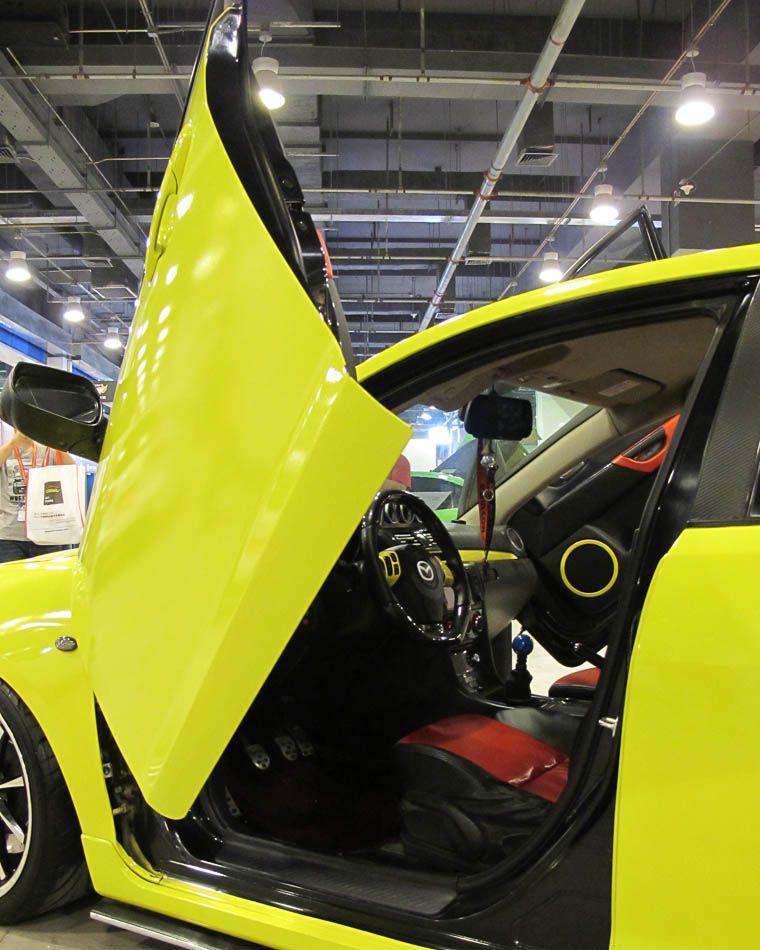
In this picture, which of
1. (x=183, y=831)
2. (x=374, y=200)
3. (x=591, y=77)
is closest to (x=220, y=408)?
(x=183, y=831)

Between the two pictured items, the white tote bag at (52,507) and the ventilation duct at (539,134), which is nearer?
the white tote bag at (52,507)

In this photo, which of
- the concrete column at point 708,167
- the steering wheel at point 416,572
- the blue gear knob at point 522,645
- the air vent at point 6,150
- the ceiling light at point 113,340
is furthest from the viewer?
the ceiling light at point 113,340

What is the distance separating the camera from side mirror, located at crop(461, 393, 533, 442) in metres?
2.02

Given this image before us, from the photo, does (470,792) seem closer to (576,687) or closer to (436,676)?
(436,676)

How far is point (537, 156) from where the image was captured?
7.18 m

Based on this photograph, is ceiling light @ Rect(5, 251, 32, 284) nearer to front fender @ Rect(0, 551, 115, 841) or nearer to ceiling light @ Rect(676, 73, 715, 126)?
ceiling light @ Rect(676, 73, 715, 126)

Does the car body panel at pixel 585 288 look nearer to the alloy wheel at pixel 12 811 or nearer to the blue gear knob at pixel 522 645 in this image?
the alloy wheel at pixel 12 811

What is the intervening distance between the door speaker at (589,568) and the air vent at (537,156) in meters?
5.50

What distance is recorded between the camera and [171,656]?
126 centimetres

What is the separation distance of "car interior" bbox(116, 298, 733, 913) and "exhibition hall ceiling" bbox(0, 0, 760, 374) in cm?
470

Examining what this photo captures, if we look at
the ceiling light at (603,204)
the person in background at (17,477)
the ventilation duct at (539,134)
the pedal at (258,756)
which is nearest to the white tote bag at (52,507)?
the person in background at (17,477)

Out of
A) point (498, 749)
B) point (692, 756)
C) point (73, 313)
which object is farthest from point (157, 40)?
point (73, 313)

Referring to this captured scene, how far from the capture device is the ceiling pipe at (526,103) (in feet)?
16.9

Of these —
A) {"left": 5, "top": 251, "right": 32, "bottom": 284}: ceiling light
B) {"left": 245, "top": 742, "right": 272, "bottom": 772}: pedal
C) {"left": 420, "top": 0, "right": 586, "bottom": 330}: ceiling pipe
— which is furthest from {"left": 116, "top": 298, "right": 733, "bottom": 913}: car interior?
{"left": 5, "top": 251, "right": 32, "bottom": 284}: ceiling light
